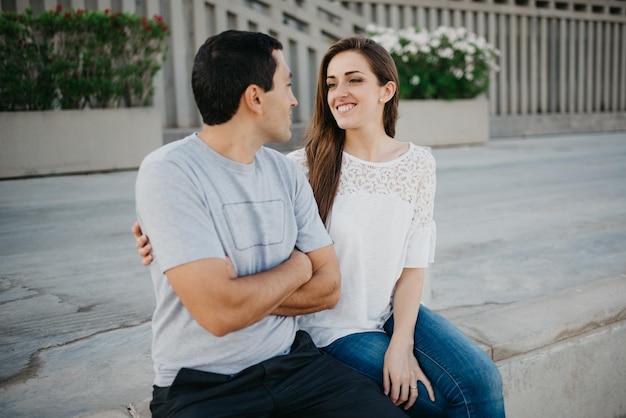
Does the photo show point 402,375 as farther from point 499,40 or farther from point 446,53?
point 499,40

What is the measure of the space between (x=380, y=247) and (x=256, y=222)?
581 mm

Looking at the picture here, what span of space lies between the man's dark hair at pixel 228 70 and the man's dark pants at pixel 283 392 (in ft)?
2.37

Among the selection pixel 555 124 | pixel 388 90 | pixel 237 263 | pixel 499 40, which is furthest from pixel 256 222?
pixel 555 124

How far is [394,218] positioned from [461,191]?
4923 millimetres

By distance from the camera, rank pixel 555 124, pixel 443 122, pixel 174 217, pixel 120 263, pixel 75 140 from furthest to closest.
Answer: pixel 555 124
pixel 443 122
pixel 75 140
pixel 120 263
pixel 174 217

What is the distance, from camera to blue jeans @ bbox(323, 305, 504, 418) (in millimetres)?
2055

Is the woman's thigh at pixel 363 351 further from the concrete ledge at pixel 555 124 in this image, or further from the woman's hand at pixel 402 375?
the concrete ledge at pixel 555 124

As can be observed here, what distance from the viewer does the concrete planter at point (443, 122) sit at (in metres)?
11.8

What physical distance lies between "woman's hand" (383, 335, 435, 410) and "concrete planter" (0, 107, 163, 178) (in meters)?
6.73

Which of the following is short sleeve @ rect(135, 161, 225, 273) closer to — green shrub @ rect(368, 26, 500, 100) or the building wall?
the building wall

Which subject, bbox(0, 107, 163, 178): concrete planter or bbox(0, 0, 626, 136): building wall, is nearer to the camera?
bbox(0, 107, 163, 178): concrete planter

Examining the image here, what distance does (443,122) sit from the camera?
1235 centimetres

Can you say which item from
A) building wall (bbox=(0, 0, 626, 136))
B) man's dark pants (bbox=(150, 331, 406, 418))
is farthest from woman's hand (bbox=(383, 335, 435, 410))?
building wall (bbox=(0, 0, 626, 136))

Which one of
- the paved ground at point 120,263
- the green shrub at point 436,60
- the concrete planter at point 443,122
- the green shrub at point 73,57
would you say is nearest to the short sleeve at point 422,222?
the paved ground at point 120,263
